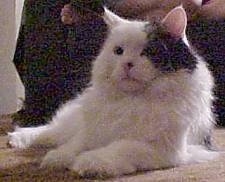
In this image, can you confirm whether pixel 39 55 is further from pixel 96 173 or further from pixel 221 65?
pixel 96 173

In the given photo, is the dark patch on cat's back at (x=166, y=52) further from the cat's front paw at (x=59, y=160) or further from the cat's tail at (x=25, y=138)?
the cat's tail at (x=25, y=138)

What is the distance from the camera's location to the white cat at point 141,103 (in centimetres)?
133

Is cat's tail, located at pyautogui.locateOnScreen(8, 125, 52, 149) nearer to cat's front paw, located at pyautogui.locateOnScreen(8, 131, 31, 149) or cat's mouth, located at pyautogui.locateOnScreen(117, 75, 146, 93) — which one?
cat's front paw, located at pyautogui.locateOnScreen(8, 131, 31, 149)

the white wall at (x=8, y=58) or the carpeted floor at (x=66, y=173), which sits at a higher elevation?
the carpeted floor at (x=66, y=173)

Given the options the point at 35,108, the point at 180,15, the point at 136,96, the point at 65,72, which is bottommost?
the point at 35,108

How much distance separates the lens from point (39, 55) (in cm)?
199

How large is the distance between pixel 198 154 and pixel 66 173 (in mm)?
361

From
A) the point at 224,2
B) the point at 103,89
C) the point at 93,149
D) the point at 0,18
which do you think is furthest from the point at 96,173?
the point at 0,18

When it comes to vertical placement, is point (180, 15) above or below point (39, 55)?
above

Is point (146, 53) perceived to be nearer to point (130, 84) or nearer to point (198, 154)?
point (130, 84)

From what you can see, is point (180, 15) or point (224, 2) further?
point (224, 2)

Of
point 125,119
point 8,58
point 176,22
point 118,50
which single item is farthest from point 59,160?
point 8,58

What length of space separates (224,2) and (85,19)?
0.53m

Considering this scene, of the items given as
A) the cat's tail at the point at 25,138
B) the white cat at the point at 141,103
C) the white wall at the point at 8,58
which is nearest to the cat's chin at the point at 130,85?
the white cat at the point at 141,103
